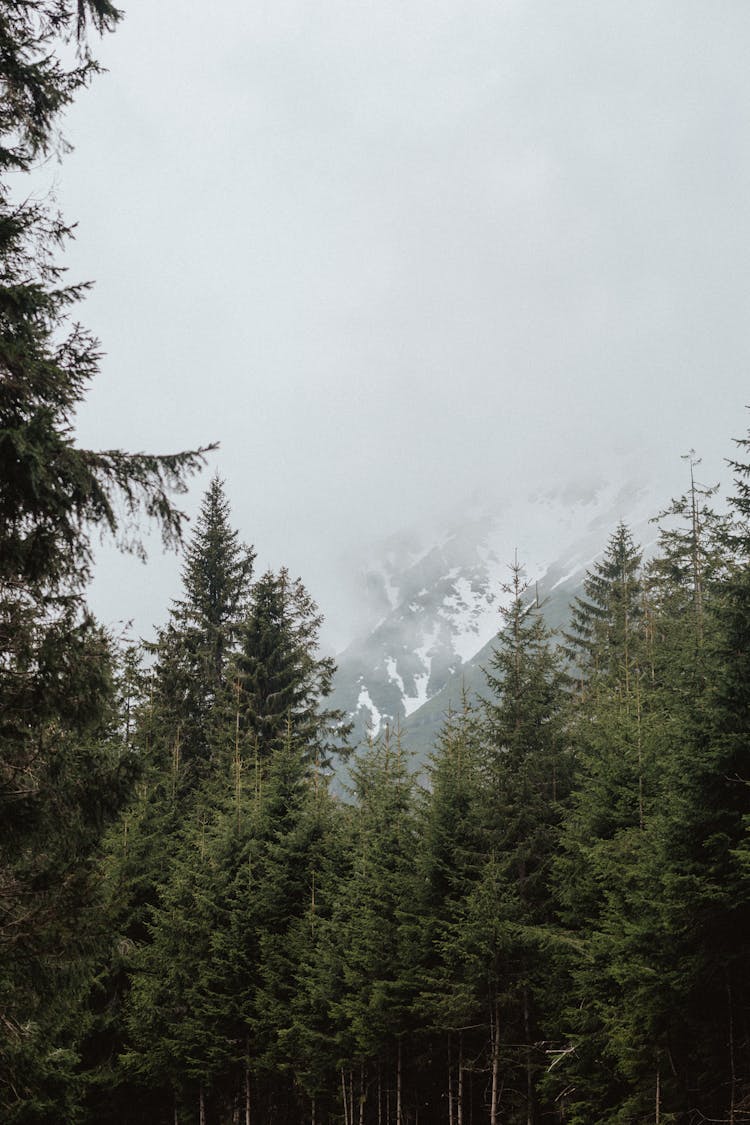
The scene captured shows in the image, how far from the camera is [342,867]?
24.5 meters

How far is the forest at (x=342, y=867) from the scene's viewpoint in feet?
26.2

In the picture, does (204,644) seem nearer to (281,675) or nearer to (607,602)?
(281,675)

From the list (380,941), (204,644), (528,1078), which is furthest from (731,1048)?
(204,644)

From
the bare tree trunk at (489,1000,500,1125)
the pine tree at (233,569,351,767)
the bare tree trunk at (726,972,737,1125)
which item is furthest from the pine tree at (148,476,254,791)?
the bare tree trunk at (726,972,737,1125)

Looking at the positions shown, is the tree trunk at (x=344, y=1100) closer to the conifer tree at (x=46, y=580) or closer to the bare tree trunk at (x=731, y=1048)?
the bare tree trunk at (x=731, y=1048)

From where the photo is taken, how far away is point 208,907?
86.0 ft

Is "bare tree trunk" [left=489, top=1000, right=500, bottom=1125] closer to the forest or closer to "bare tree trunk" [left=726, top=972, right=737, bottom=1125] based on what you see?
the forest

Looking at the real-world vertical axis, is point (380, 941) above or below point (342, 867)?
below

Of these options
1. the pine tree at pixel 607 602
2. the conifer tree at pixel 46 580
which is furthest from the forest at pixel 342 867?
the pine tree at pixel 607 602

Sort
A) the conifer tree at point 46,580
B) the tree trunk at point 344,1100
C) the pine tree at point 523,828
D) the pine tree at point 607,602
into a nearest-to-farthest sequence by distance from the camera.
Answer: the conifer tree at point 46,580 < the pine tree at point 523,828 < the tree trunk at point 344,1100 < the pine tree at point 607,602

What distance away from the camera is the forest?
7992 millimetres

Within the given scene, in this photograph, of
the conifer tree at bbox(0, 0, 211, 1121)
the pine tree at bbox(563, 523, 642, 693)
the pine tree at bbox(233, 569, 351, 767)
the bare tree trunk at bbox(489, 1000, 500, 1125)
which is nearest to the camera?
the conifer tree at bbox(0, 0, 211, 1121)

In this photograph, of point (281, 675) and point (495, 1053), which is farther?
point (281, 675)

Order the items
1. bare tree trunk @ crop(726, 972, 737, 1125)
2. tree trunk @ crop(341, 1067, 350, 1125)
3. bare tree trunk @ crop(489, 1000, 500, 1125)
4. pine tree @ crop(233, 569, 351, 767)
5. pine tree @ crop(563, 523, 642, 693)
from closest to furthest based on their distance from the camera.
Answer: bare tree trunk @ crop(726, 972, 737, 1125)
bare tree trunk @ crop(489, 1000, 500, 1125)
tree trunk @ crop(341, 1067, 350, 1125)
pine tree @ crop(233, 569, 351, 767)
pine tree @ crop(563, 523, 642, 693)
